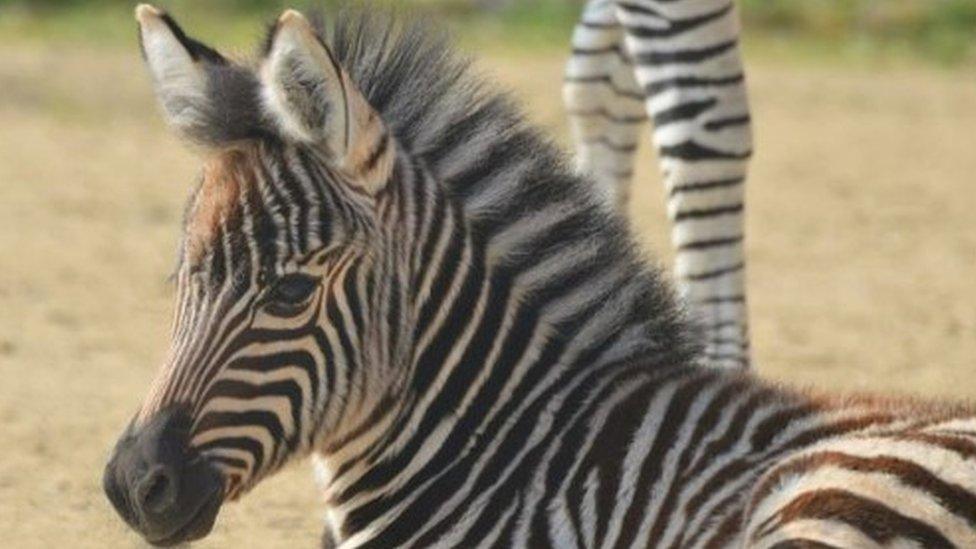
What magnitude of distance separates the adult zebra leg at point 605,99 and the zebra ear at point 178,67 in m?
4.29

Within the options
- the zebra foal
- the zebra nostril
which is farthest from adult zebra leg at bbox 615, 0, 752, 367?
the zebra nostril

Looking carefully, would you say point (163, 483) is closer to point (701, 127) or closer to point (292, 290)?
point (292, 290)

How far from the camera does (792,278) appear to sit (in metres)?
12.8

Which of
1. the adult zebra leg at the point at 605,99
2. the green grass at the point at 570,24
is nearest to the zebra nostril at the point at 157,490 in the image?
the adult zebra leg at the point at 605,99

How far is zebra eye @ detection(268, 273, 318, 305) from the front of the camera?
212 inches

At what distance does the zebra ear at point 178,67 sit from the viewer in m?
5.53

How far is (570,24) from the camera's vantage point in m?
22.5

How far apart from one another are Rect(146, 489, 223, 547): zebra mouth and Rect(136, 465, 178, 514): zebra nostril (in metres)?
0.08

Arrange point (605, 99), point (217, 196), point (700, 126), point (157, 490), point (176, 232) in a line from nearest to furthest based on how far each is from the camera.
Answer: point (157, 490)
point (217, 196)
point (700, 126)
point (605, 99)
point (176, 232)

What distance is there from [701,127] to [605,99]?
123 cm

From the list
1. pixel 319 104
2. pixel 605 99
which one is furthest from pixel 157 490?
pixel 605 99

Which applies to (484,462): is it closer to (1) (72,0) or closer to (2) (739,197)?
(2) (739,197)

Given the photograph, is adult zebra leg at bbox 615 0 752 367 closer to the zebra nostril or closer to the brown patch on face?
the brown patch on face

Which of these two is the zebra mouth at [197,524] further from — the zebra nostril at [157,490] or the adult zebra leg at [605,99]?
the adult zebra leg at [605,99]
